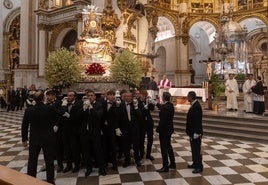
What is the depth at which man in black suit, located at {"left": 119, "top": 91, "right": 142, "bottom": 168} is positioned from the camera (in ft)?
17.5

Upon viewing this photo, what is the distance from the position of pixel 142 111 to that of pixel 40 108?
7.52ft

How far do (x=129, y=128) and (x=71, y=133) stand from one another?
110 centimetres

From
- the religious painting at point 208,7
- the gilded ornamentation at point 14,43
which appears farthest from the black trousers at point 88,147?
the religious painting at point 208,7

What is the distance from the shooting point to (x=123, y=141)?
5375 millimetres

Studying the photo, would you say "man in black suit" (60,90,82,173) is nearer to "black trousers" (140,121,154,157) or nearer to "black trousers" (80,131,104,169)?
"black trousers" (80,131,104,169)

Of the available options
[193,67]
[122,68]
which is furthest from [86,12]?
[193,67]

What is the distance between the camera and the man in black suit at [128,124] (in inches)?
210

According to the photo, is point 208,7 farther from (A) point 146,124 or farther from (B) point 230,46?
(A) point 146,124

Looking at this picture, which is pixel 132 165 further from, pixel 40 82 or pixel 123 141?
pixel 40 82

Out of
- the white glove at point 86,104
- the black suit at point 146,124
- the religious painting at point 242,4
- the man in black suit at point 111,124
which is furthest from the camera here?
the religious painting at point 242,4

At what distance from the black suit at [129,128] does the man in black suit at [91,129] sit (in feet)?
1.86

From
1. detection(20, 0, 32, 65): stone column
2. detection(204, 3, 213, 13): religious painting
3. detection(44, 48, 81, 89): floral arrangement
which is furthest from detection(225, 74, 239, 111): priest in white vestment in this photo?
detection(204, 3, 213, 13): religious painting

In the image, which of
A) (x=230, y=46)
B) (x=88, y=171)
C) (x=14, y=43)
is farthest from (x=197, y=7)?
(x=88, y=171)

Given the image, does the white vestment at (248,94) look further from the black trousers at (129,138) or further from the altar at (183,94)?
the black trousers at (129,138)
